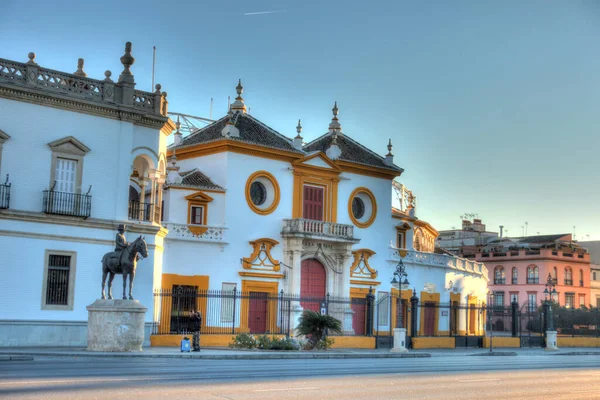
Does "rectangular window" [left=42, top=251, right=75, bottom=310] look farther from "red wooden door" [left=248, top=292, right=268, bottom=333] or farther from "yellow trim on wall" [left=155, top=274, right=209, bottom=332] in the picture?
"red wooden door" [left=248, top=292, right=268, bottom=333]

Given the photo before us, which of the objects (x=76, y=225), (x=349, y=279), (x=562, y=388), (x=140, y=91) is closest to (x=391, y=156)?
(x=349, y=279)

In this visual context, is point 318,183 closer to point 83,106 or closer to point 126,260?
point 83,106

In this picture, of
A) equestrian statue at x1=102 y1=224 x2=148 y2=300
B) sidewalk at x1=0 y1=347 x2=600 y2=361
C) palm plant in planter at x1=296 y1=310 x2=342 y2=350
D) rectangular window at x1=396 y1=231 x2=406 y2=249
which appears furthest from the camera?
rectangular window at x1=396 y1=231 x2=406 y2=249

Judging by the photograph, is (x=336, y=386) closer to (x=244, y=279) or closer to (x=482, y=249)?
(x=244, y=279)

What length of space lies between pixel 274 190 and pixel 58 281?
15.9 m

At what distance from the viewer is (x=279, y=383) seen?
604 inches

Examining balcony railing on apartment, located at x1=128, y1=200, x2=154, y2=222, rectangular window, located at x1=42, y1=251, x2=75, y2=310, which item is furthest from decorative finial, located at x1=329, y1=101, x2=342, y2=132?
rectangular window, located at x1=42, y1=251, x2=75, y2=310

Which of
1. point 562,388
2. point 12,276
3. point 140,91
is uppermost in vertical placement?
point 140,91

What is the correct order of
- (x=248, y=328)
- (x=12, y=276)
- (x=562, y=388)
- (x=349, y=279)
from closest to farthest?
(x=562, y=388) < (x=12, y=276) < (x=248, y=328) < (x=349, y=279)

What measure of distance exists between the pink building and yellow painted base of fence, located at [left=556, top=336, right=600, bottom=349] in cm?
2531

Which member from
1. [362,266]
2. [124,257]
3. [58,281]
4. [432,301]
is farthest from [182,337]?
[432,301]

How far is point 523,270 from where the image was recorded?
7744 centimetres

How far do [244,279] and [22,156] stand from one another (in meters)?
14.9

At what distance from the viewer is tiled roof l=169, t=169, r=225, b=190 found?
40.1 m
